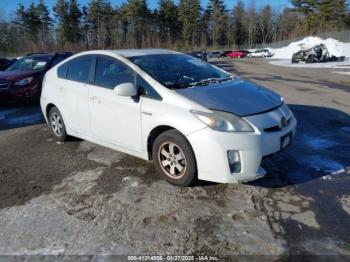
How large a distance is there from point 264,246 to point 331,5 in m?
70.6

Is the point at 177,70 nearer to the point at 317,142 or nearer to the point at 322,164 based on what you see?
the point at 322,164

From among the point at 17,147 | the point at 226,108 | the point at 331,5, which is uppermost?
the point at 331,5

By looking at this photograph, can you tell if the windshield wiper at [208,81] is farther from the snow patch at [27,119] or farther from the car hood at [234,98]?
the snow patch at [27,119]

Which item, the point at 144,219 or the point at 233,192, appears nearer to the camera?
the point at 144,219

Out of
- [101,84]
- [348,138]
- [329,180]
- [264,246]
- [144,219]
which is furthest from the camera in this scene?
[348,138]

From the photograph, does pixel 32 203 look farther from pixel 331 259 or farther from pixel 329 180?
pixel 329 180

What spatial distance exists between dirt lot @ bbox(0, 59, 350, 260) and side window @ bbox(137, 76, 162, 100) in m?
1.05

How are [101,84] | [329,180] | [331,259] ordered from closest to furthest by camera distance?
1. [331,259]
2. [329,180]
3. [101,84]

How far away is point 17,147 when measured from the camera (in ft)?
19.9

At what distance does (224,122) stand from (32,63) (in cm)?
882

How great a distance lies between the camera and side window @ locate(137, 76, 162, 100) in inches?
164

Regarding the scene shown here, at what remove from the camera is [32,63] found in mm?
10672

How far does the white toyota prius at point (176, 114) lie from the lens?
364 centimetres

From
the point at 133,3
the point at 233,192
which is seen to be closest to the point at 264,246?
the point at 233,192
